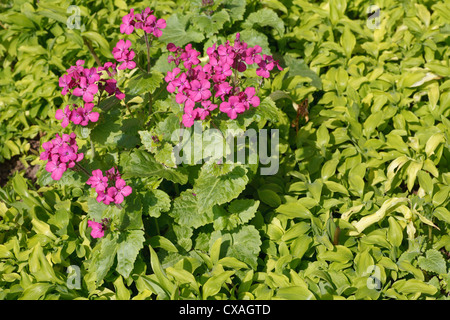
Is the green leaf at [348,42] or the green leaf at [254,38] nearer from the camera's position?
the green leaf at [254,38]

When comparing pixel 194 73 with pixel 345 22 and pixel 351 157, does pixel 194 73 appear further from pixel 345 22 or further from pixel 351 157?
pixel 345 22

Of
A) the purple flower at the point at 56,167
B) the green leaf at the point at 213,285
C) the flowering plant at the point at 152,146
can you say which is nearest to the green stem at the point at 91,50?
the flowering plant at the point at 152,146

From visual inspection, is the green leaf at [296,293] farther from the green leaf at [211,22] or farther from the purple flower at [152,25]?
the green leaf at [211,22]

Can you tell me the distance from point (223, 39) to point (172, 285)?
70.8 inches

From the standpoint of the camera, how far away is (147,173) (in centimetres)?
250

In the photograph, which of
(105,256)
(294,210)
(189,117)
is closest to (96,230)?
(105,256)

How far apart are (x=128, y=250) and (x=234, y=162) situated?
0.68 meters

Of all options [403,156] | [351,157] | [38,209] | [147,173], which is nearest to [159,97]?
[147,173]

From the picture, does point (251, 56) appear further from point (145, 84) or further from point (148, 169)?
point (148, 169)

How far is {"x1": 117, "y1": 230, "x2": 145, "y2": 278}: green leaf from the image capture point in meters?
2.46

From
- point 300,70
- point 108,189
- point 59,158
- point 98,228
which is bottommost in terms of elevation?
point 98,228

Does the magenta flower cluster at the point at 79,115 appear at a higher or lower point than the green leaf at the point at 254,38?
higher

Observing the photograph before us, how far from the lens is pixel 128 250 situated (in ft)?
8.12

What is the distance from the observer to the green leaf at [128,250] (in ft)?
8.05
